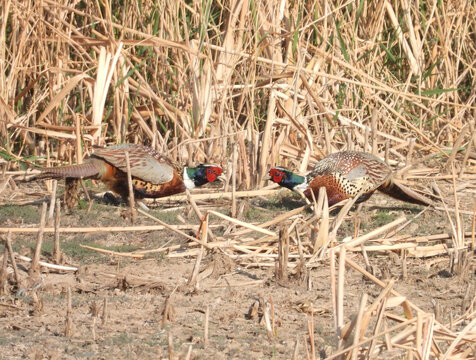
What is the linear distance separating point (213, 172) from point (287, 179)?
0.56 metres

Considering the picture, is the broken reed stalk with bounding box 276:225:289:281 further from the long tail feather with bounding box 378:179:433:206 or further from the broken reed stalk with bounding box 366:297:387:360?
the long tail feather with bounding box 378:179:433:206

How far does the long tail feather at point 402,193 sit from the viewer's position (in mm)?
6027

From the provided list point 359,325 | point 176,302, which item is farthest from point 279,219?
point 359,325

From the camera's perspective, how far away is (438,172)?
699 cm

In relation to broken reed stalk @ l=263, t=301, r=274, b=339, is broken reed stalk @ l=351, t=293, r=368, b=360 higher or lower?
higher

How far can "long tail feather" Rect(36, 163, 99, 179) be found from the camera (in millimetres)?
5625

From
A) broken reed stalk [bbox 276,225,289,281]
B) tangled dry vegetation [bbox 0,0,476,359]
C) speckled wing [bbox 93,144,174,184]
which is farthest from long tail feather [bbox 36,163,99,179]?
broken reed stalk [bbox 276,225,289,281]

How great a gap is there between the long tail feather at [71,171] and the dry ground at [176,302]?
0.45 meters

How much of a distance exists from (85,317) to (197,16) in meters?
3.55

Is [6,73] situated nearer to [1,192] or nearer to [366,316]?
[1,192]

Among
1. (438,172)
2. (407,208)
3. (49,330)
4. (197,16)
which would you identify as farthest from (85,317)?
(438,172)

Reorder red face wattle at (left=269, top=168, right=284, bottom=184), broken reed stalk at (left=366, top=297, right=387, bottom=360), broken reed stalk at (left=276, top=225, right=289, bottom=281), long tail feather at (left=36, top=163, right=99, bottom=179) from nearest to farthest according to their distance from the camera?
broken reed stalk at (left=366, top=297, right=387, bottom=360)
broken reed stalk at (left=276, top=225, right=289, bottom=281)
long tail feather at (left=36, top=163, right=99, bottom=179)
red face wattle at (left=269, top=168, right=284, bottom=184)

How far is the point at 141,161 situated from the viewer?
6.05 metres

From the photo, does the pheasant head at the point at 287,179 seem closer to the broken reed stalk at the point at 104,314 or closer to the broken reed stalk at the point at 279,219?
the broken reed stalk at the point at 279,219
